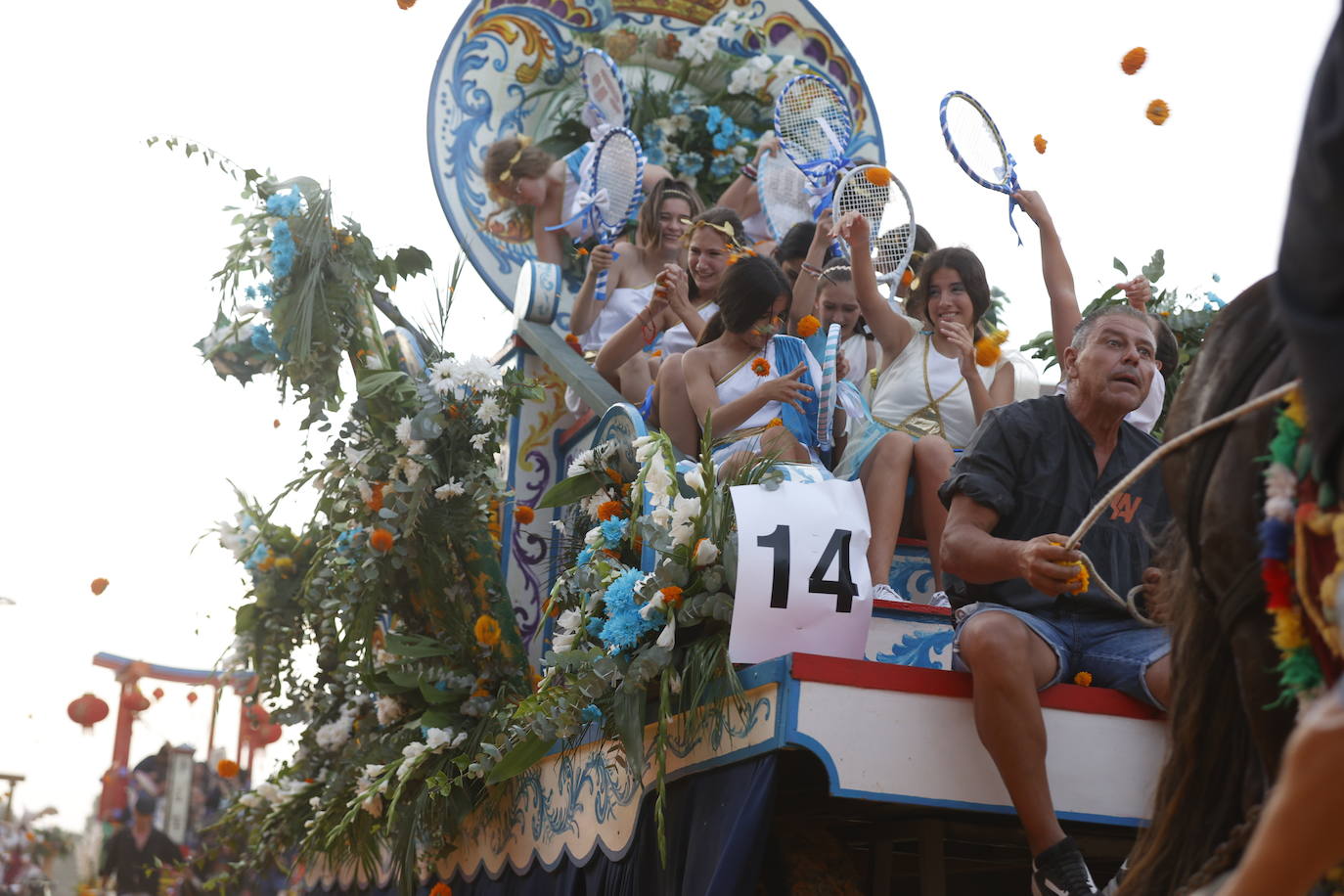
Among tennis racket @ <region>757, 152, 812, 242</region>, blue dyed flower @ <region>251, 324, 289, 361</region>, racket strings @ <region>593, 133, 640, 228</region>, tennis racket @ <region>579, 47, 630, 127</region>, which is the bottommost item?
blue dyed flower @ <region>251, 324, 289, 361</region>

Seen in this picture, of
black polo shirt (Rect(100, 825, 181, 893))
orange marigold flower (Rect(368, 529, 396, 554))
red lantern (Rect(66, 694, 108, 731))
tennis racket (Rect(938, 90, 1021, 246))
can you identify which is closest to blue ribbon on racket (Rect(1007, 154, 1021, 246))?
tennis racket (Rect(938, 90, 1021, 246))

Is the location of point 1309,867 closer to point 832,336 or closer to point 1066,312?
point 832,336

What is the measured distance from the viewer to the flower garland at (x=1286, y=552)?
5.68ft

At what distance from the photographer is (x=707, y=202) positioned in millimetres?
8445

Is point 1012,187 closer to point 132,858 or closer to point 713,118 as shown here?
point 713,118

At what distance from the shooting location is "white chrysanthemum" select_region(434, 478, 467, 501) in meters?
5.68

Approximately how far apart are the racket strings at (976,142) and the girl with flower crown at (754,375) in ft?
2.61

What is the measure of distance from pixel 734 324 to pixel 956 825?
1.96 metres

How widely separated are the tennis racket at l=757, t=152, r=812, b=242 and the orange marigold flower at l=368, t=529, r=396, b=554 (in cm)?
265

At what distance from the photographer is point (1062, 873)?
120 inches

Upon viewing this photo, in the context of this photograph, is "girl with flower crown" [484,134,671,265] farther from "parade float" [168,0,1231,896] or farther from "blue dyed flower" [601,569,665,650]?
"blue dyed flower" [601,569,665,650]

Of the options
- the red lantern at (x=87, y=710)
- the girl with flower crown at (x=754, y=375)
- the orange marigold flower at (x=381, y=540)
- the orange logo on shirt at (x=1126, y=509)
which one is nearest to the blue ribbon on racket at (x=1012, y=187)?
the girl with flower crown at (x=754, y=375)

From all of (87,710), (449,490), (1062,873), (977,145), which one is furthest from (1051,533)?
(87,710)

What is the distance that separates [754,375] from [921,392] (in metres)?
0.60
